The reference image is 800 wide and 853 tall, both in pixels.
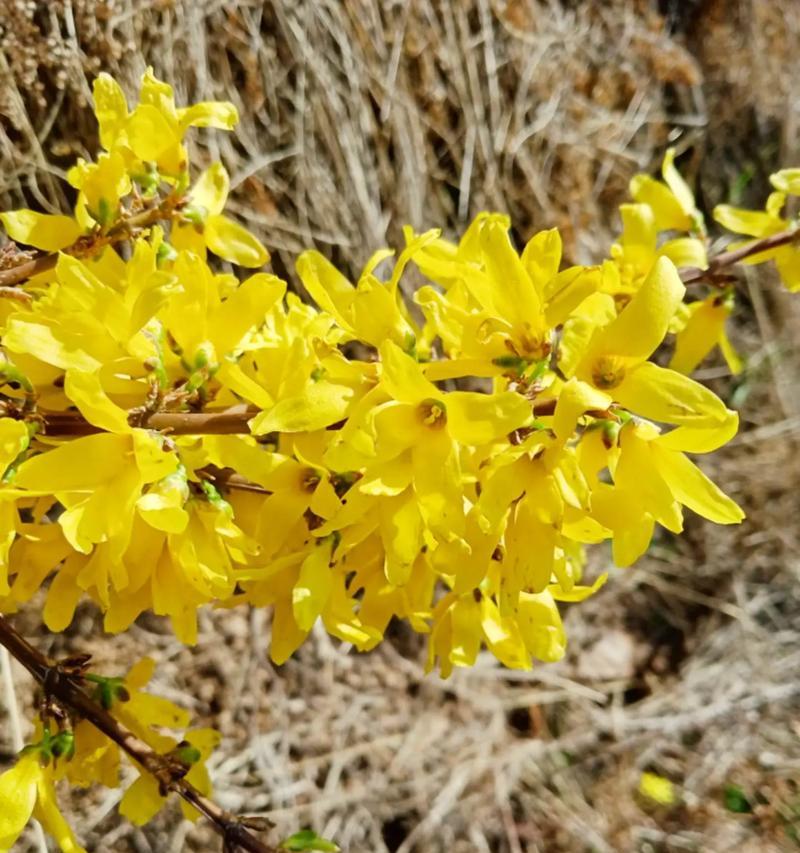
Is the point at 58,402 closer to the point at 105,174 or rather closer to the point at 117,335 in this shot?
the point at 117,335

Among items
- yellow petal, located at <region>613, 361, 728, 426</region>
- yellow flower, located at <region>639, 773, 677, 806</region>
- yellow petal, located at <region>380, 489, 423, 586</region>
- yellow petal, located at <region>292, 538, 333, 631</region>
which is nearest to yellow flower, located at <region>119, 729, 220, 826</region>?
yellow petal, located at <region>292, 538, 333, 631</region>

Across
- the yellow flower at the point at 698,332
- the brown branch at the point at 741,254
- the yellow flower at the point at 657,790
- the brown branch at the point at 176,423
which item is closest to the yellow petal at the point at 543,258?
the brown branch at the point at 176,423

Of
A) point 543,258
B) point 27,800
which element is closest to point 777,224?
point 543,258

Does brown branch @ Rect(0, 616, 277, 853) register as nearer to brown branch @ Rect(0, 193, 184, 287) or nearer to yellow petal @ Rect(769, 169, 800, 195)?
brown branch @ Rect(0, 193, 184, 287)

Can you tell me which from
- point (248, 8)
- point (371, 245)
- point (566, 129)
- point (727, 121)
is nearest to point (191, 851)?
point (371, 245)

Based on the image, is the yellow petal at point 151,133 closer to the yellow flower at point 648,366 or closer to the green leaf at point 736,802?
the yellow flower at point 648,366

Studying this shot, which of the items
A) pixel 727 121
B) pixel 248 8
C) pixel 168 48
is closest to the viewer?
pixel 168 48

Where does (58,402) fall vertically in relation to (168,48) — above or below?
below

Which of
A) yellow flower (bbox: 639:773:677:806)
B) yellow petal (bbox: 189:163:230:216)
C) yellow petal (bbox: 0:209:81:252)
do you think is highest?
yellow petal (bbox: 0:209:81:252)
